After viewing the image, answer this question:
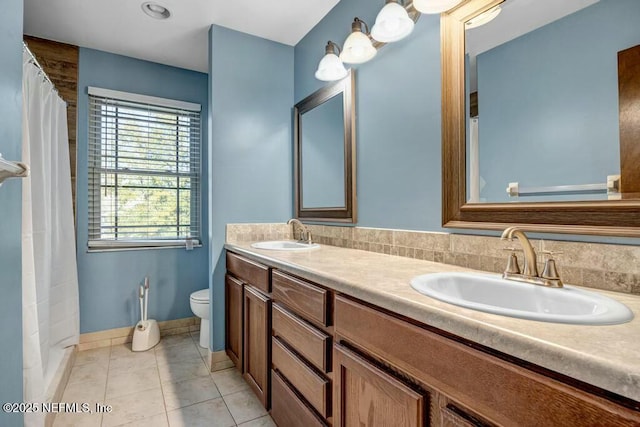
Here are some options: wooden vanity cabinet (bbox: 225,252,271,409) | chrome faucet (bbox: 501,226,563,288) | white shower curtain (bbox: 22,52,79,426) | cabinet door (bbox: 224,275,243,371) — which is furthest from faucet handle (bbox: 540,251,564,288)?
white shower curtain (bbox: 22,52,79,426)

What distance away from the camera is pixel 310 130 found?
2.37 metres

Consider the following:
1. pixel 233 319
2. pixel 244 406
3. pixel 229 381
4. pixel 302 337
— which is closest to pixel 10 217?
pixel 302 337

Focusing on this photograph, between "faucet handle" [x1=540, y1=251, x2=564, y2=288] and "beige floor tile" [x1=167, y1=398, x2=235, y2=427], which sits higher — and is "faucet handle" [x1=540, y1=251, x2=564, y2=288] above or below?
above

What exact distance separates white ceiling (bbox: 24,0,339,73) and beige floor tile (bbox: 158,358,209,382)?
2.50m

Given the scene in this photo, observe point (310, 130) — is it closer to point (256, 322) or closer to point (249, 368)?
point (256, 322)

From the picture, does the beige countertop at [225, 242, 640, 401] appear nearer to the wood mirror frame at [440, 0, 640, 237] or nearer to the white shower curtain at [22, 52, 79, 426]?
the wood mirror frame at [440, 0, 640, 237]

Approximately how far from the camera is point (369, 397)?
91 centimetres

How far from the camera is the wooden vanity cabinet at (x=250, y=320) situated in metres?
1.60

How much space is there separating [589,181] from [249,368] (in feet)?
6.03

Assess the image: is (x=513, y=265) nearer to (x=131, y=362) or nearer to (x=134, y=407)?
(x=134, y=407)

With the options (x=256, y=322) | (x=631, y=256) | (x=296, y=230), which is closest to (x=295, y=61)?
(x=296, y=230)

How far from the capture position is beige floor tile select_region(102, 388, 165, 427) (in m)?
1.67

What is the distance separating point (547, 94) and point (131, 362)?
2.94 meters

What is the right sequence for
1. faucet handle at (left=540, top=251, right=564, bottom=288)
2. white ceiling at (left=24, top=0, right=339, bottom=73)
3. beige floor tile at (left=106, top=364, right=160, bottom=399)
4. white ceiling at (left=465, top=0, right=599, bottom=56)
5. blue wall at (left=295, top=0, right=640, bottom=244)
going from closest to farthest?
faucet handle at (left=540, top=251, right=564, bottom=288) → white ceiling at (left=465, top=0, right=599, bottom=56) → blue wall at (left=295, top=0, right=640, bottom=244) → beige floor tile at (left=106, top=364, right=160, bottom=399) → white ceiling at (left=24, top=0, right=339, bottom=73)
